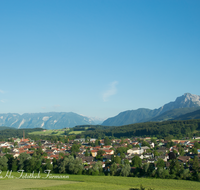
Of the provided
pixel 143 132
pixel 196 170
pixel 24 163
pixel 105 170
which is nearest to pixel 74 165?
pixel 105 170

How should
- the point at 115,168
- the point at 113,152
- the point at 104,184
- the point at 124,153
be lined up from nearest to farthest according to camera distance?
1. the point at 104,184
2. the point at 115,168
3. the point at 124,153
4. the point at 113,152

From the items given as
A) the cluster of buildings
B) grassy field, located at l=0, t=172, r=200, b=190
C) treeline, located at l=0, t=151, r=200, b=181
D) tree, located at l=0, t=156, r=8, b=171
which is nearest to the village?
the cluster of buildings

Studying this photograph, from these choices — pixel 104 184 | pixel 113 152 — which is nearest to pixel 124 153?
pixel 113 152

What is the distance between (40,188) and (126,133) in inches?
4848

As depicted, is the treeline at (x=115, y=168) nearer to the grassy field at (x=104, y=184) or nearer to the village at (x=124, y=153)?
the village at (x=124, y=153)

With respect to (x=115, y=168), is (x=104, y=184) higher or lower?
lower

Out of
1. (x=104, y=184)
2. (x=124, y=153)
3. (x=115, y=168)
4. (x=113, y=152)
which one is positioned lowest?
(x=113, y=152)

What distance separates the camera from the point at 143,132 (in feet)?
459

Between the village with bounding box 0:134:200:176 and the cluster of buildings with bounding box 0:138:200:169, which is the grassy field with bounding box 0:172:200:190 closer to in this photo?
the village with bounding box 0:134:200:176

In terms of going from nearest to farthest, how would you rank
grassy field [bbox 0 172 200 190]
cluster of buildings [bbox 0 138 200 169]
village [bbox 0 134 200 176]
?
1. grassy field [bbox 0 172 200 190]
2. village [bbox 0 134 200 176]
3. cluster of buildings [bbox 0 138 200 169]

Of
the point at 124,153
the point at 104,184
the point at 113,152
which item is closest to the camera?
the point at 104,184

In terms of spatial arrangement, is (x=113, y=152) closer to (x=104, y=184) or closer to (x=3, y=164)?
(x=3, y=164)

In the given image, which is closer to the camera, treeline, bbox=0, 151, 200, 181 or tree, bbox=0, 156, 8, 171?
treeline, bbox=0, 151, 200, 181

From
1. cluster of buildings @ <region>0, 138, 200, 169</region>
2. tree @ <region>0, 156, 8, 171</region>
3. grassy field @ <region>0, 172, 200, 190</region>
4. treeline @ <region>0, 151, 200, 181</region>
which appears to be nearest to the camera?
grassy field @ <region>0, 172, 200, 190</region>
